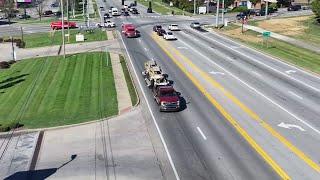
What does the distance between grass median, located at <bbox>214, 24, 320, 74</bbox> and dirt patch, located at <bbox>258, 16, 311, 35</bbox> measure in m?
5.12

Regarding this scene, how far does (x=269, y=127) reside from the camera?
1355 inches

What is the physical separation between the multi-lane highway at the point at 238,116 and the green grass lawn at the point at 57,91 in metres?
4.49

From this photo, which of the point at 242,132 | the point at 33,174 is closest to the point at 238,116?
the point at 242,132

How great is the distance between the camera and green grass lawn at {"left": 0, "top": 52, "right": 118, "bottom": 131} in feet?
130

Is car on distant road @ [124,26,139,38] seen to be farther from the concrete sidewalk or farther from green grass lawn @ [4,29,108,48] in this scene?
the concrete sidewalk

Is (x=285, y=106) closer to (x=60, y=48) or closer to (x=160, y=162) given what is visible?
(x=160, y=162)

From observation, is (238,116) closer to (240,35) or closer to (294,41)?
(294,41)

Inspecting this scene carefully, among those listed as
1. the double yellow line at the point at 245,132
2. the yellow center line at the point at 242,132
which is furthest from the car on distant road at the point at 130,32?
the yellow center line at the point at 242,132

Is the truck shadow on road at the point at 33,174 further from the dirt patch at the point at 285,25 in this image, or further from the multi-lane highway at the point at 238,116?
the dirt patch at the point at 285,25

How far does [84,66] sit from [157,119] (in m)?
24.8

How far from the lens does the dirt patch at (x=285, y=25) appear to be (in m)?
79.7

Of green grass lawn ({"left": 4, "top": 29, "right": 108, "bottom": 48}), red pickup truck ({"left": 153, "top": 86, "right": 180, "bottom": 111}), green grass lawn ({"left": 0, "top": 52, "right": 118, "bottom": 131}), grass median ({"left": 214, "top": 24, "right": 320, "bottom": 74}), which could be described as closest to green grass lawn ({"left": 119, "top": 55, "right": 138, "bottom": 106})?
green grass lawn ({"left": 0, "top": 52, "right": 118, "bottom": 131})

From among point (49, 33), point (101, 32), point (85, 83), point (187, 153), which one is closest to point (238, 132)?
point (187, 153)

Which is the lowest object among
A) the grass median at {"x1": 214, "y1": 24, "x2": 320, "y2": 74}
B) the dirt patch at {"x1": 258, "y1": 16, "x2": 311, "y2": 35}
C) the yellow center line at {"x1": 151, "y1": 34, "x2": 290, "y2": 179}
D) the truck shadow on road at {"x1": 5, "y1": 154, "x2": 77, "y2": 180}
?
the truck shadow on road at {"x1": 5, "y1": 154, "x2": 77, "y2": 180}
